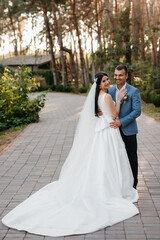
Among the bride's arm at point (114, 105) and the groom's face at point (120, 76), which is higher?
the groom's face at point (120, 76)

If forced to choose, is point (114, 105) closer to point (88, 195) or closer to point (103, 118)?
point (103, 118)

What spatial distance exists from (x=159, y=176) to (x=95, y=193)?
1950 mm

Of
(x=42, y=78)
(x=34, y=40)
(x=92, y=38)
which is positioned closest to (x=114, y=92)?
(x=34, y=40)

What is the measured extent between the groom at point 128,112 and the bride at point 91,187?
0.13m

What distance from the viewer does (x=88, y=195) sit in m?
4.46

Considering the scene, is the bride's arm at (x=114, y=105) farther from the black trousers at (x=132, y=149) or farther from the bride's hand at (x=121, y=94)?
the black trousers at (x=132, y=149)

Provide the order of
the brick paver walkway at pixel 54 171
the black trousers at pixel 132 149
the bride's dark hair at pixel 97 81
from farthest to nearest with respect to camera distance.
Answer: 1. the black trousers at pixel 132 149
2. the bride's dark hair at pixel 97 81
3. the brick paver walkway at pixel 54 171

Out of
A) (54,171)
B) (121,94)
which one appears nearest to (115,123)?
(121,94)

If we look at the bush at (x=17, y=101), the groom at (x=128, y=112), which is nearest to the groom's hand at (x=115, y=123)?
the groom at (x=128, y=112)

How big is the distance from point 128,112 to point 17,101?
883cm

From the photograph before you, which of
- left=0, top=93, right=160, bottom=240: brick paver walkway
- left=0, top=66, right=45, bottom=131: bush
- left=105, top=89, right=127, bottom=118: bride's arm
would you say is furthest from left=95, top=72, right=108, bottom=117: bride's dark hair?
left=0, top=66, right=45, bottom=131: bush

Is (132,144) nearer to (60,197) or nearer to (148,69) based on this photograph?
(60,197)

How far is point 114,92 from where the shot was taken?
5.06 m

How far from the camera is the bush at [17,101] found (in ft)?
40.3
